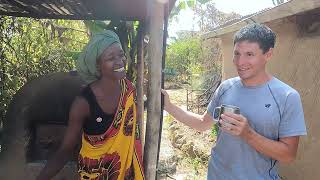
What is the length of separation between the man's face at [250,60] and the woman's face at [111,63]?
658 millimetres

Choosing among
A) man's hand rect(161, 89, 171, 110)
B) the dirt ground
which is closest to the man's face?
man's hand rect(161, 89, 171, 110)

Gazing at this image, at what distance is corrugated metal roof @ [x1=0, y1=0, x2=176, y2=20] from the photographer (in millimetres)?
2738

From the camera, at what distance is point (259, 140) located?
177 cm

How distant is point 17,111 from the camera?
127 inches

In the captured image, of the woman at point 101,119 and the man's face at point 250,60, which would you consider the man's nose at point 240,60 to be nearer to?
the man's face at point 250,60

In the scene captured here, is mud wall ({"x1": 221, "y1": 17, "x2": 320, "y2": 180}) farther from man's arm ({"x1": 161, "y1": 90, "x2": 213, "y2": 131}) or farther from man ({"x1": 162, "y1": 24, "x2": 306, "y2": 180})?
man ({"x1": 162, "y1": 24, "x2": 306, "y2": 180})

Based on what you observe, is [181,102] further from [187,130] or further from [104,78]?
[104,78]

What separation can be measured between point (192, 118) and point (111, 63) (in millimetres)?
773

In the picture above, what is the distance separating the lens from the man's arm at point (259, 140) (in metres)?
1.73

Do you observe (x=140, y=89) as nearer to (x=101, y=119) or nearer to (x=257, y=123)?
(x=101, y=119)

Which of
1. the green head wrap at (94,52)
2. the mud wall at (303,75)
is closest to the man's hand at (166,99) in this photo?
the green head wrap at (94,52)

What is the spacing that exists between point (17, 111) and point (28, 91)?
0.23 m

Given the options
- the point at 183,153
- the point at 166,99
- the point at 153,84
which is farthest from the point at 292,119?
the point at 183,153

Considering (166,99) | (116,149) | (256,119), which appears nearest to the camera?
(256,119)
